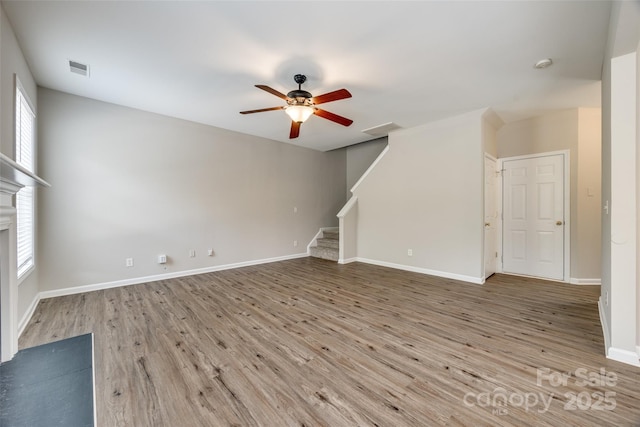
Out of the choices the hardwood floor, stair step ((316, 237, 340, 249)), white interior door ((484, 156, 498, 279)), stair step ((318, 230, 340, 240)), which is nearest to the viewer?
the hardwood floor

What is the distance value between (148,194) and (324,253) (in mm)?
3708

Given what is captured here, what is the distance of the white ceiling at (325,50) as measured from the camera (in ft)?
6.68

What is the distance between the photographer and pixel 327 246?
20.5ft

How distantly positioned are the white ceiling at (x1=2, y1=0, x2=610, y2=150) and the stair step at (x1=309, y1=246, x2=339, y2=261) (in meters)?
3.24

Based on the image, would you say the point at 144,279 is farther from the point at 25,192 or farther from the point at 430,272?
the point at 430,272

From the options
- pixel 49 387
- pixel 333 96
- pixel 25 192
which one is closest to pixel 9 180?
pixel 49 387

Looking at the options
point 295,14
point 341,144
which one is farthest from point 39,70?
point 341,144

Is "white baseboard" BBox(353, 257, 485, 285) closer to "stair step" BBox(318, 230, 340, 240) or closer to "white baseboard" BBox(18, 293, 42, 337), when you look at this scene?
"stair step" BBox(318, 230, 340, 240)

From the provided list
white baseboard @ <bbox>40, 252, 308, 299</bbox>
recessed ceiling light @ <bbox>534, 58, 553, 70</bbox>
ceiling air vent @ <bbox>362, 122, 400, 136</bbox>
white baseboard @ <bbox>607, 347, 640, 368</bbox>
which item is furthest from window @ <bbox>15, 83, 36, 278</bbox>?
white baseboard @ <bbox>607, 347, 640, 368</bbox>

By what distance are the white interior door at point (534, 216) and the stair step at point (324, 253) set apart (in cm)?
325

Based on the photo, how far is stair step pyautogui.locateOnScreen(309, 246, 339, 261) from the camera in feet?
19.4

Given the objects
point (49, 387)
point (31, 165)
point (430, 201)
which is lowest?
point (49, 387)

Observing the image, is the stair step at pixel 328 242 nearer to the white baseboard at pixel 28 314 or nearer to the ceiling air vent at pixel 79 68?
the white baseboard at pixel 28 314

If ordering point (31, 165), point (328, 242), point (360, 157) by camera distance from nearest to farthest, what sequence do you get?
point (31, 165)
point (328, 242)
point (360, 157)
